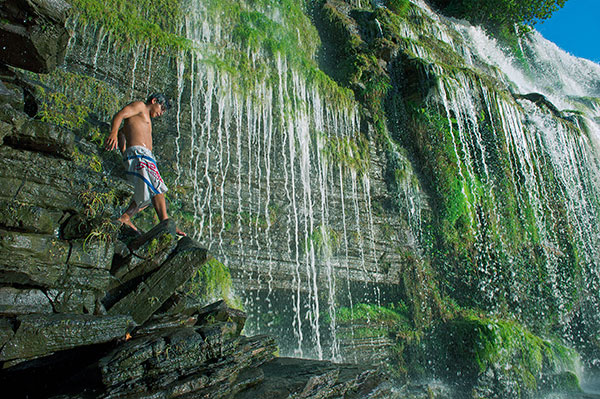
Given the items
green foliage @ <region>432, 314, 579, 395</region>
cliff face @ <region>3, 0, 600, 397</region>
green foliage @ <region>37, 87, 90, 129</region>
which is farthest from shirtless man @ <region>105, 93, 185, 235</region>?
green foliage @ <region>432, 314, 579, 395</region>

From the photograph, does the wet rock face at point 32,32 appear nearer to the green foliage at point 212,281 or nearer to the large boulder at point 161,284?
the large boulder at point 161,284

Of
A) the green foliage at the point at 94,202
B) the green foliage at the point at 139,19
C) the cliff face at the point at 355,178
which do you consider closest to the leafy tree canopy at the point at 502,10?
the cliff face at the point at 355,178

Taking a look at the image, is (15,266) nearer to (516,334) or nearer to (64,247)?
(64,247)

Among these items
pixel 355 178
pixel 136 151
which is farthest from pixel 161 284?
pixel 355 178

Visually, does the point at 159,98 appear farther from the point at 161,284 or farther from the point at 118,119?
the point at 161,284

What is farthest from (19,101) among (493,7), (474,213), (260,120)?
(493,7)

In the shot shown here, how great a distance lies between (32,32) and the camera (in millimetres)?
3578

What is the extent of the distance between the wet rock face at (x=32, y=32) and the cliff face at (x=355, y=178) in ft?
2.89

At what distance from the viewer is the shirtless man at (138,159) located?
4.84 metres

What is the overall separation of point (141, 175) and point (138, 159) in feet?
0.75

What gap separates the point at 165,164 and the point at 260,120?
9.59ft

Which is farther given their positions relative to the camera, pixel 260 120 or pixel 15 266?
pixel 260 120

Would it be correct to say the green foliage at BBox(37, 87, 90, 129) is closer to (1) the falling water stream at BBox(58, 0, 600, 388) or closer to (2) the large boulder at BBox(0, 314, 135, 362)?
(1) the falling water stream at BBox(58, 0, 600, 388)

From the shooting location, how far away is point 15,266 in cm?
341
